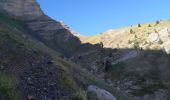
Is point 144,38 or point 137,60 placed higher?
point 144,38

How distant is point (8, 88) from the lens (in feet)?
73.4

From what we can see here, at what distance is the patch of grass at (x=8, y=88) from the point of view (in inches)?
862

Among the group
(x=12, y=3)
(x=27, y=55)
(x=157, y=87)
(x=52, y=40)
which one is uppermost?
(x=12, y=3)

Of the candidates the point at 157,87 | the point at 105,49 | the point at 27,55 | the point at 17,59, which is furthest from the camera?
the point at 105,49

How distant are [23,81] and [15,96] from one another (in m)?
2.56

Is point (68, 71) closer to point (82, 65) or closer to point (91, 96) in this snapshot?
point (91, 96)

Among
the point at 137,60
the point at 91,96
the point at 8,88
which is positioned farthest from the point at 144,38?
the point at 8,88

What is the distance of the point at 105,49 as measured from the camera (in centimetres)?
17250

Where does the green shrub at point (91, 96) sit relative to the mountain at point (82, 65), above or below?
below

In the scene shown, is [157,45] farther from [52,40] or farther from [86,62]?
[52,40]

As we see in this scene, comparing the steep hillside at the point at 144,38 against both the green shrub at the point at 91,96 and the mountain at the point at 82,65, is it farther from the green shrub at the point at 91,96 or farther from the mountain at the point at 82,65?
the green shrub at the point at 91,96

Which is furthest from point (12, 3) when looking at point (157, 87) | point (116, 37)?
point (157, 87)

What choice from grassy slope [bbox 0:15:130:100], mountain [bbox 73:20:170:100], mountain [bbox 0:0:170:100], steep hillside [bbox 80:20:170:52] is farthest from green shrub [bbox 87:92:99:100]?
steep hillside [bbox 80:20:170:52]

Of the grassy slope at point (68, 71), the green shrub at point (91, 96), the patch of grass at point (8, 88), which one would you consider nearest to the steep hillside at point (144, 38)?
the grassy slope at point (68, 71)
